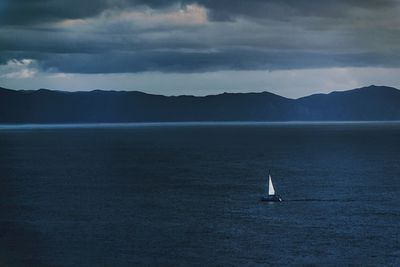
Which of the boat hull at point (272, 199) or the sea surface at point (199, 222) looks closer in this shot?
the sea surface at point (199, 222)

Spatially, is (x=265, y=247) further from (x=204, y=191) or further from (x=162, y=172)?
(x=162, y=172)

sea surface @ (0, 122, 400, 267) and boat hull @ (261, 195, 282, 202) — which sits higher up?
boat hull @ (261, 195, 282, 202)

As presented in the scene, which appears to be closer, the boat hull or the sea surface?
the sea surface

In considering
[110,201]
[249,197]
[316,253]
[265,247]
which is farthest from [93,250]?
[249,197]

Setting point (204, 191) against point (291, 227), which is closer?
point (291, 227)

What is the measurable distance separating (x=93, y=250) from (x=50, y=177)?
299 ft

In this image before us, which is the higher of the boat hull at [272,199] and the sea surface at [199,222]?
the boat hull at [272,199]

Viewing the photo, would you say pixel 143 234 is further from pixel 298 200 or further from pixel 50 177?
pixel 50 177

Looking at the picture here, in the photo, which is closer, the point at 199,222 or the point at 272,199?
the point at 199,222

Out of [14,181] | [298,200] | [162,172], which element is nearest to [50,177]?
[14,181]

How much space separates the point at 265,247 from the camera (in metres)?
93.4

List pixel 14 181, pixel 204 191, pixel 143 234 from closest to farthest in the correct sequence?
pixel 143 234
pixel 204 191
pixel 14 181

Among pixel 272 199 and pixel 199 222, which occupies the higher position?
pixel 272 199

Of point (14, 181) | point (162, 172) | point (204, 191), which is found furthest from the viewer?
point (162, 172)
